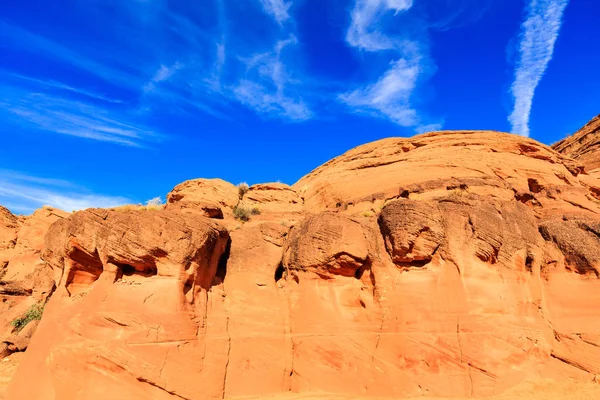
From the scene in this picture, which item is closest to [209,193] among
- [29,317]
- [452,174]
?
[29,317]

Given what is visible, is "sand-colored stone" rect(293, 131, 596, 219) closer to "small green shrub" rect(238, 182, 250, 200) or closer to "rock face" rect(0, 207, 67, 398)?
"small green shrub" rect(238, 182, 250, 200)

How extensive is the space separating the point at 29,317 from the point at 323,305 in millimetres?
15291

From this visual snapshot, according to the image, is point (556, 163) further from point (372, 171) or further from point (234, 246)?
point (234, 246)

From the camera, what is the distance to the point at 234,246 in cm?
1324

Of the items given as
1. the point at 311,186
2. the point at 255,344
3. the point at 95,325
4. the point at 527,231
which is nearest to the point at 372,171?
the point at 311,186

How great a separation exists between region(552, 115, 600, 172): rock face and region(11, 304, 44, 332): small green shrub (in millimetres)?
31129

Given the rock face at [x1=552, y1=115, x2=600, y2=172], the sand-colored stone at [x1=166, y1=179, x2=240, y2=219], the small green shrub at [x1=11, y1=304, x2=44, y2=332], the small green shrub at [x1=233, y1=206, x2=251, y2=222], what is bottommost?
the small green shrub at [x1=11, y1=304, x2=44, y2=332]

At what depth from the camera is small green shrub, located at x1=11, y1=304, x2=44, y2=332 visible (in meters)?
18.3

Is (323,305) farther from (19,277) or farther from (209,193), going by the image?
(19,277)

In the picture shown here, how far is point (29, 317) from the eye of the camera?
1850 centimetres


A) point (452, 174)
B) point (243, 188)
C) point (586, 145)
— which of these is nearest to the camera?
point (452, 174)

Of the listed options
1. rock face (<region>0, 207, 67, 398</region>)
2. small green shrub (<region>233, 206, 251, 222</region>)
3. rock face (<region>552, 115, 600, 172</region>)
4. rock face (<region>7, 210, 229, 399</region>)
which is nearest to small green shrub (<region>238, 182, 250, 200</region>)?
small green shrub (<region>233, 206, 251, 222</region>)

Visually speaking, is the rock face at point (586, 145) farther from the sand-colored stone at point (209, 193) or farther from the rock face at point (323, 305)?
the sand-colored stone at point (209, 193)

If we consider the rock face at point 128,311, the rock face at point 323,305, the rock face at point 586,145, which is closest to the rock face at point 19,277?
the rock face at point 128,311
